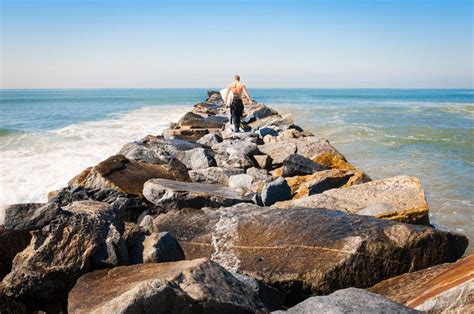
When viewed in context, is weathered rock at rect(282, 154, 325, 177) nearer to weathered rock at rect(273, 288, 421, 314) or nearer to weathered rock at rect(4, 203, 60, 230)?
weathered rock at rect(4, 203, 60, 230)

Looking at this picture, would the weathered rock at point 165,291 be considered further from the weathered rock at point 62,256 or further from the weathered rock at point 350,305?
the weathered rock at point 350,305

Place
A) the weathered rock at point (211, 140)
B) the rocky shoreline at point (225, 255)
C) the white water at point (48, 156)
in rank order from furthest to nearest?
the weathered rock at point (211, 140), the white water at point (48, 156), the rocky shoreline at point (225, 255)

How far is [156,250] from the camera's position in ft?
11.7

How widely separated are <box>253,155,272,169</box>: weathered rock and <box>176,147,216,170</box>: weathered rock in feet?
2.88

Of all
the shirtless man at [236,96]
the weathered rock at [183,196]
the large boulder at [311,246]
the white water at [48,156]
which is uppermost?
the shirtless man at [236,96]

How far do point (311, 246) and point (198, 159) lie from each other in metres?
4.39

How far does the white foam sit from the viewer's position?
935 cm

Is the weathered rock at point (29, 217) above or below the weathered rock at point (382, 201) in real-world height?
above

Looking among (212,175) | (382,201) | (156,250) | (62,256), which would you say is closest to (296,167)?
(212,175)

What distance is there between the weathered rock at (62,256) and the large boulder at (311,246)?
2.40 ft

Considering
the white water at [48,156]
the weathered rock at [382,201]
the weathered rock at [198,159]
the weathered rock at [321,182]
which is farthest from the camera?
the white water at [48,156]

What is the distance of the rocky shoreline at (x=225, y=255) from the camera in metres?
2.73

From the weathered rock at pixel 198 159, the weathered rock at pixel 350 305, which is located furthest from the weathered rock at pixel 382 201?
the weathered rock at pixel 198 159

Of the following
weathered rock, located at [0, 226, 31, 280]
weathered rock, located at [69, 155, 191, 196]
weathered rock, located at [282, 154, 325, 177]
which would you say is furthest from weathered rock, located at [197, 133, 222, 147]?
weathered rock, located at [0, 226, 31, 280]
